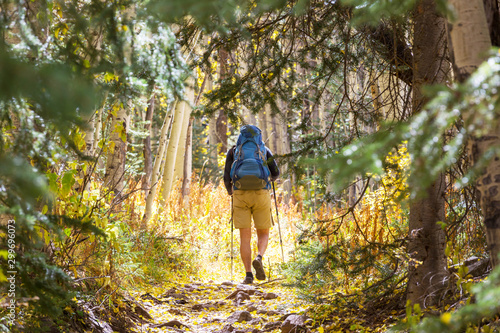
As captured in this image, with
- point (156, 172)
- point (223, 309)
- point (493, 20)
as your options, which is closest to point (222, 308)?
point (223, 309)

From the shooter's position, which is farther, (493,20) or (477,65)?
(493,20)

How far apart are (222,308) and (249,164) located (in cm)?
182

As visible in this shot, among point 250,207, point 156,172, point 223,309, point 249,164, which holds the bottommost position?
point 223,309

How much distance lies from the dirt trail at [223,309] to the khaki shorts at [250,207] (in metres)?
0.83

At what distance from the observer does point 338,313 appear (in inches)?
143

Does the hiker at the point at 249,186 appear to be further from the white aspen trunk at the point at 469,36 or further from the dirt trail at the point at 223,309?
the white aspen trunk at the point at 469,36

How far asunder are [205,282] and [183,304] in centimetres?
145

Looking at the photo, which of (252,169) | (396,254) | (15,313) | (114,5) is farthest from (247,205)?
(114,5)

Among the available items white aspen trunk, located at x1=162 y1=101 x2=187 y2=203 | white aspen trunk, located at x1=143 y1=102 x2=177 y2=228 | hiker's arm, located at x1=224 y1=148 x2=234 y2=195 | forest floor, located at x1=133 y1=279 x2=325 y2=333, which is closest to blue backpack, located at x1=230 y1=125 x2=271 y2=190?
hiker's arm, located at x1=224 y1=148 x2=234 y2=195

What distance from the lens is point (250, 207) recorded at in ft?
19.7

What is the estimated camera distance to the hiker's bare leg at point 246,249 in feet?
19.5


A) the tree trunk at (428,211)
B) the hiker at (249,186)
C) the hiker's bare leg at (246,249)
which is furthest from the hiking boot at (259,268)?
the tree trunk at (428,211)

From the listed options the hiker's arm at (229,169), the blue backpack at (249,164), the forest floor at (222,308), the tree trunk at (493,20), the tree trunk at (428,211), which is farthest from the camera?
the hiker's arm at (229,169)

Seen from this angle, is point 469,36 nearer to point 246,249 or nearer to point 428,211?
point 428,211
